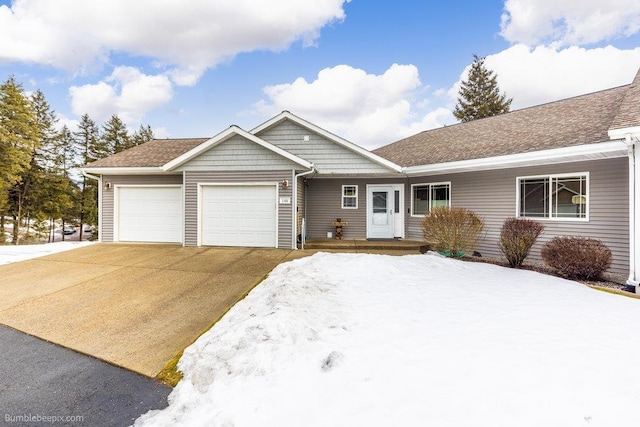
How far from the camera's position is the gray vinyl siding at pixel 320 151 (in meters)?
10.5

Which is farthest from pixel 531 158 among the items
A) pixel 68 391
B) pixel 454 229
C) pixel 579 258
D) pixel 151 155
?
pixel 151 155

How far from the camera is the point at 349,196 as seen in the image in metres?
11.6

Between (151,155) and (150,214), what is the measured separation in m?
2.39

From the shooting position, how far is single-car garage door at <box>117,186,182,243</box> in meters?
10.6

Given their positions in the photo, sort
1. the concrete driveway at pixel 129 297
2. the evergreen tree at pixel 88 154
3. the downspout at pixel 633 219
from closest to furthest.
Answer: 1. the concrete driveway at pixel 129 297
2. the downspout at pixel 633 219
3. the evergreen tree at pixel 88 154

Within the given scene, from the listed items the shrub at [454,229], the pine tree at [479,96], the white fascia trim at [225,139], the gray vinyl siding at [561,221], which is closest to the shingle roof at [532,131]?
the gray vinyl siding at [561,221]

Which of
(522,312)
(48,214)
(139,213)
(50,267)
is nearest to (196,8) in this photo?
(139,213)

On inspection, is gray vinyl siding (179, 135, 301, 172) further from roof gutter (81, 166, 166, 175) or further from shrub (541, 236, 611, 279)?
shrub (541, 236, 611, 279)

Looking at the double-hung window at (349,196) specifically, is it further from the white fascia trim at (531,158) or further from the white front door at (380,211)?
the white fascia trim at (531,158)

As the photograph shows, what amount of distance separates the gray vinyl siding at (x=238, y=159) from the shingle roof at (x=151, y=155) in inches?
79.7

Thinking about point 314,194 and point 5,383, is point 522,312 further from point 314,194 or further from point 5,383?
point 314,194

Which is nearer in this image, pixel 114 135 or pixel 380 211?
pixel 380 211

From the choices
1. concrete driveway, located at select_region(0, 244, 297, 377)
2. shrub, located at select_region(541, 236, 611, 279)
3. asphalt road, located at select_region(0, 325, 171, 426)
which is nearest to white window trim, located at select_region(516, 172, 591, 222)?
shrub, located at select_region(541, 236, 611, 279)

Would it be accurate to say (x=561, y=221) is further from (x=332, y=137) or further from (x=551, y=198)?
(x=332, y=137)
